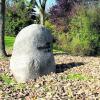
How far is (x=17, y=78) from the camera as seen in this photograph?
12719 millimetres

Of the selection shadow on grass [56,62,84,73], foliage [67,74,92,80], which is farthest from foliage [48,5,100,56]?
foliage [67,74,92,80]

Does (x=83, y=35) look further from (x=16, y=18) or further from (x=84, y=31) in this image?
(x=16, y=18)

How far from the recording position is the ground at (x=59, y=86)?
378 inches

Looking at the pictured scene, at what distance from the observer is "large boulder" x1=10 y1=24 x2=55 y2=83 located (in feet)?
41.4

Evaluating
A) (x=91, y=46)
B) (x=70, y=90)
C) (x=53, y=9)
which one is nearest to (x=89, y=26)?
(x=91, y=46)

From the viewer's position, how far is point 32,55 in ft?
42.1

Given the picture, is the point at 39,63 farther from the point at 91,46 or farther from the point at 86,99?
the point at 91,46

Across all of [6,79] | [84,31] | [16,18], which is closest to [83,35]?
[84,31]

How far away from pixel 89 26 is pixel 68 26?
151 centimetres

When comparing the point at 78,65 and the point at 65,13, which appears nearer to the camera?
the point at 78,65

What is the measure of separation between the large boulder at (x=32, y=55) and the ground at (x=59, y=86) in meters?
0.29

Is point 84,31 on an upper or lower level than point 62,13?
lower

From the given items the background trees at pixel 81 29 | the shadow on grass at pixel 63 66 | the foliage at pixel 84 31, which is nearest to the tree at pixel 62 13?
the background trees at pixel 81 29

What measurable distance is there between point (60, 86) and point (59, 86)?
3 centimetres
